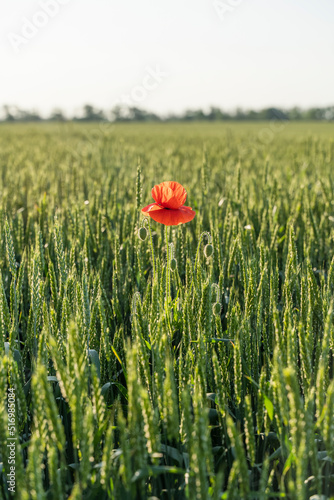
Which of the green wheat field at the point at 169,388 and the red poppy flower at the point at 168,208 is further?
the red poppy flower at the point at 168,208

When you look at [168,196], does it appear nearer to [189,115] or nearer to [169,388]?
[169,388]

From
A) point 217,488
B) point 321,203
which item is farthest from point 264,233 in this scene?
point 217,488

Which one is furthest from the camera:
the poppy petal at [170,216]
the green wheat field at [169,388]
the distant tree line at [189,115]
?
the distant tree line at [189,115]

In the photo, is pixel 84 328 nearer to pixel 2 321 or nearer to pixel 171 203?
pixel 2 321

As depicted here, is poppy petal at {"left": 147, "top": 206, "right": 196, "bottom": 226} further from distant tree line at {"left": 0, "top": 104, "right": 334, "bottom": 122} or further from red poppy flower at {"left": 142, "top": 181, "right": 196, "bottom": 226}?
distant tree line at {"left": 0, "top": 104, "right": 334, "bottom": 122}

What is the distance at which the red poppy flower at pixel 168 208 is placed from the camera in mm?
1241

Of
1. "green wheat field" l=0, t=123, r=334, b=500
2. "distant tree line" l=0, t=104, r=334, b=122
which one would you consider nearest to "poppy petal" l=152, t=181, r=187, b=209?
"green wheat field" l=0, t=123, r=334, b=500

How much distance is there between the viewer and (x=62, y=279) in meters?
1.23

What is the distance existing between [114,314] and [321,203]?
170 cm

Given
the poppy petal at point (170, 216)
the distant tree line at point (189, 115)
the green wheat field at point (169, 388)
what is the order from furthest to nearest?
the distant tree line at point (189, 115) < the poppy petal at point (170, 216) < the green wheat field at point (169, 388)

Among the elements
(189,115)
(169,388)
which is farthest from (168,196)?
(189,115)

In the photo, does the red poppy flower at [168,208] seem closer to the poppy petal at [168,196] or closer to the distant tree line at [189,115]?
the poppy petal at [168,196]

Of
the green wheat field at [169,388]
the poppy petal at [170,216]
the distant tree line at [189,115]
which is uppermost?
the distant tree line at [189,115]

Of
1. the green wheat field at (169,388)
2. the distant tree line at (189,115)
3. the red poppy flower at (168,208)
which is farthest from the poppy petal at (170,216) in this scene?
the distant tree line at (189,115)
